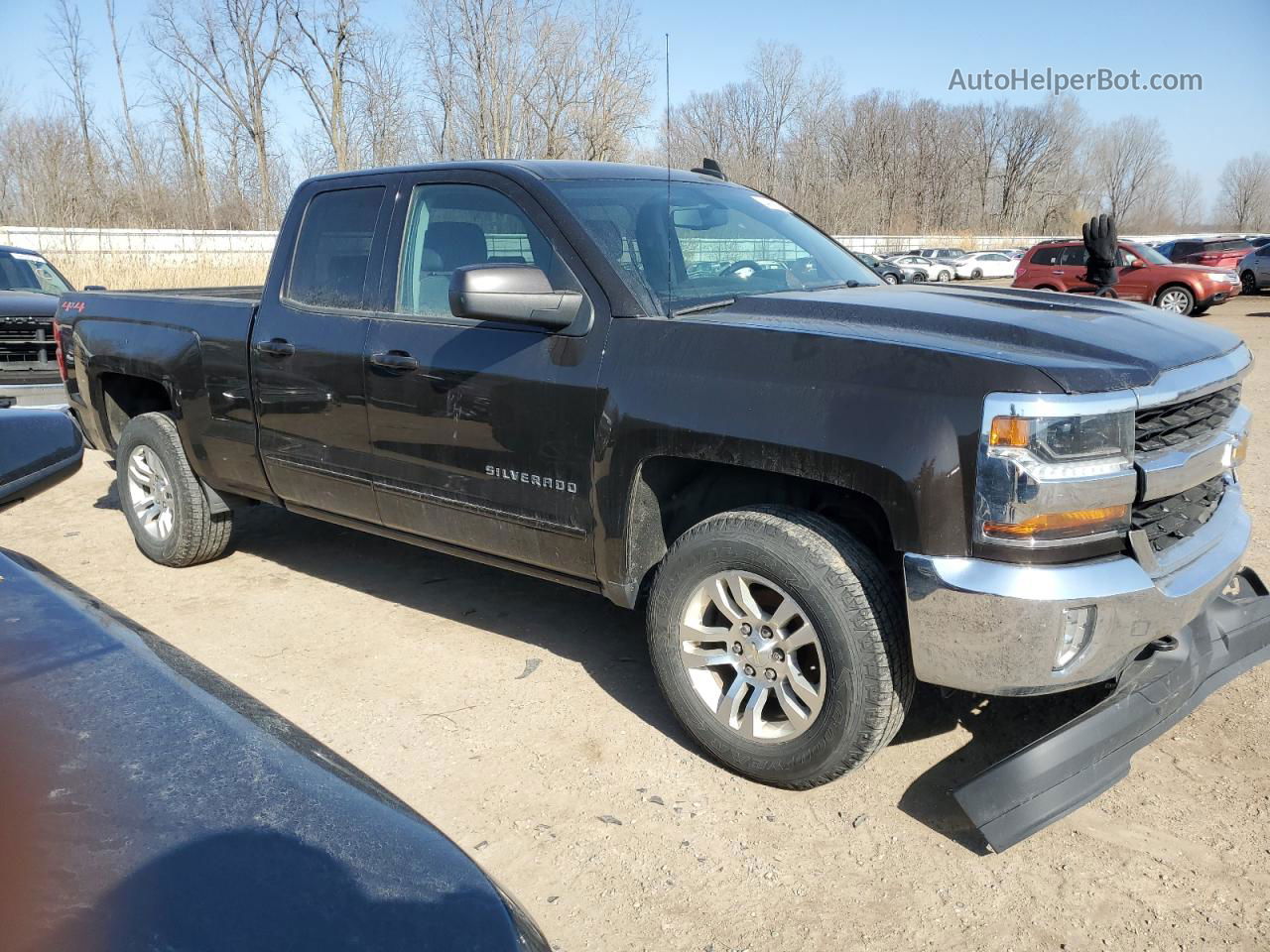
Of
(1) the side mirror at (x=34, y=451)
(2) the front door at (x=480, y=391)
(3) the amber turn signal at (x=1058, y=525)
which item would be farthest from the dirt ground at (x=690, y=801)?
(1) the side mirror at (x=34, y=451)

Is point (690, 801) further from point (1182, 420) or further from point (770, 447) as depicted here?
point (1182, 420)

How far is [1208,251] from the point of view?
86.1ft

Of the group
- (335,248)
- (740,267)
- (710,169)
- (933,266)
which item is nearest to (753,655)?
(740,267)

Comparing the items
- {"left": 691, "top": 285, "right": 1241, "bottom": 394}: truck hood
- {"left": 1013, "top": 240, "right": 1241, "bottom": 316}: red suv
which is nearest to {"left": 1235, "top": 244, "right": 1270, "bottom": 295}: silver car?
{"left": 1013, "top": 240, "right": 1241, "bottom": 316}: red suv

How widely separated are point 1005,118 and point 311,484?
88.7 meters

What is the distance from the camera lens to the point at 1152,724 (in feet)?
9.45

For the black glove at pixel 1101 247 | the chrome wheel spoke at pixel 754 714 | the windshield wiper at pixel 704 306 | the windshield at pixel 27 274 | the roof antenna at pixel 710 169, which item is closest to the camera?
the chrome wheel spoke at pixel 754 714

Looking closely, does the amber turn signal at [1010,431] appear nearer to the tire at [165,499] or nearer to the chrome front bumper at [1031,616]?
the chrome front bumper at [1031,616]

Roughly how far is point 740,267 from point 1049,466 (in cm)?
163

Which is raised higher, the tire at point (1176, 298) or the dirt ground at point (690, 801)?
the tire at point (1176, 298)

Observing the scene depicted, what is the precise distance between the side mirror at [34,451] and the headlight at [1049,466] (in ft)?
7.43

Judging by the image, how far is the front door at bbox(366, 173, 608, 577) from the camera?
3.37m

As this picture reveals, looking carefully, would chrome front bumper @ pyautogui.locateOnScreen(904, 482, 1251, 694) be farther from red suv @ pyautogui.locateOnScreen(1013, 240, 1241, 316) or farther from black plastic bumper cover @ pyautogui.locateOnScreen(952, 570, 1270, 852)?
red suv @ pyautogui.locateOnScreen(1013, 240, 1241, 316)

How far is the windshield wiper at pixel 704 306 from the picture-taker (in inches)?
132
